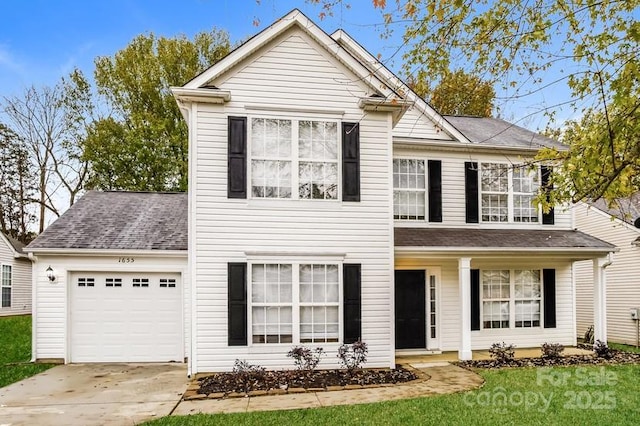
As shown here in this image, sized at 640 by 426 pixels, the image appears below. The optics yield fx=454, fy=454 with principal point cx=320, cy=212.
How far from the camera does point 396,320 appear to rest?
10.7 m

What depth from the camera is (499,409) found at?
6426mm

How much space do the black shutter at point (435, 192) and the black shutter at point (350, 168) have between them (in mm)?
2815

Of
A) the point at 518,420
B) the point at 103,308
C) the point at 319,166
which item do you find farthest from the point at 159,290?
the point at 518,420

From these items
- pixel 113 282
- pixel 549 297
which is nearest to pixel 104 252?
pixel 113 282

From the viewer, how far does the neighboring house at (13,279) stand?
20.3 m

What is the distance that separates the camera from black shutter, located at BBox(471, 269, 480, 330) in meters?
11.0

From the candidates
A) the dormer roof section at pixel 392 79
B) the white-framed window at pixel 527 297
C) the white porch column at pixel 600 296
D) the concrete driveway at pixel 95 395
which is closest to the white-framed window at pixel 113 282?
the concrete driveway at pixel 95 395

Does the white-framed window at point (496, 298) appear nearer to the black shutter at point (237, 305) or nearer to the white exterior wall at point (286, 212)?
the white exterior wall at point (286, 212)

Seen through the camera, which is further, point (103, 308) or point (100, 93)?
point (100, 93)

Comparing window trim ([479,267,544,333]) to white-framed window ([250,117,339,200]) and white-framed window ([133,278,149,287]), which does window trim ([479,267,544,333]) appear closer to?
white-framed window ([250,117,339,200])

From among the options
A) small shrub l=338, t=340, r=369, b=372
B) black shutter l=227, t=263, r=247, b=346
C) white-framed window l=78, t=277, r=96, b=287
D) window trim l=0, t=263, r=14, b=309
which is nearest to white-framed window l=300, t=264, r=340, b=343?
small shrub l=338, t=340, r=369, b=372

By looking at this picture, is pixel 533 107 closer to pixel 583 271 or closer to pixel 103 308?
pixel 103 308

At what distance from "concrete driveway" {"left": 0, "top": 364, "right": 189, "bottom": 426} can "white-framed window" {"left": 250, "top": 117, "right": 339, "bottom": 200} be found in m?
3.93

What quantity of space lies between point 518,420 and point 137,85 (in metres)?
24.0
